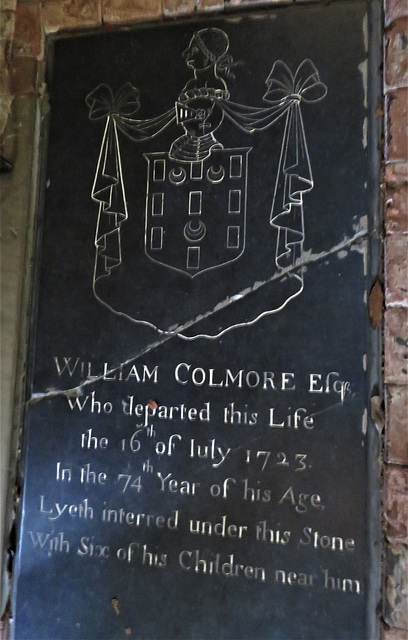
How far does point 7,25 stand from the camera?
6.11ft

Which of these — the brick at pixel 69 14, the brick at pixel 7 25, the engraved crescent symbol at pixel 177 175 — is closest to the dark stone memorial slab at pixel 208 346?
the engraved crescent symbol at pixel 177 175

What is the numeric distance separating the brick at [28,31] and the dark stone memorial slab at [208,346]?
30 centimetres

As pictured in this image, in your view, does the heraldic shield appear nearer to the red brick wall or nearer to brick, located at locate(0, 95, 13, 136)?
the red brick wall

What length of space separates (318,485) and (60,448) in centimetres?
88

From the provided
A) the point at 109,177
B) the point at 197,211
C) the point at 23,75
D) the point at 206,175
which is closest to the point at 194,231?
the point at 197,211

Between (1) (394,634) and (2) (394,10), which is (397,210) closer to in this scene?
(2) (394,10)

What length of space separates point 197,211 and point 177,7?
2.57ft

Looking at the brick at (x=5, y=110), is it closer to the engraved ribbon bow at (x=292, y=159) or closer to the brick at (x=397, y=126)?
the engraved ribbon bow at (x=292, y=159)

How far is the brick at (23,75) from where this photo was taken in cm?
183

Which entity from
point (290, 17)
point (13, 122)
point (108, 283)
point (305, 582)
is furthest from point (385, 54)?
point (305, 582)

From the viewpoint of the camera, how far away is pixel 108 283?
169 cm

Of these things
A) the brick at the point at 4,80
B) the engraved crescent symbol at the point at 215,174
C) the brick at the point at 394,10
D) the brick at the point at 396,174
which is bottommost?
the brick at the point at 396,174

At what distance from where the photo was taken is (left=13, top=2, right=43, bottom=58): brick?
1844mm

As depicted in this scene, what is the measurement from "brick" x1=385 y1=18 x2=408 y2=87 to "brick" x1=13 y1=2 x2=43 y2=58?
4.24 ft
